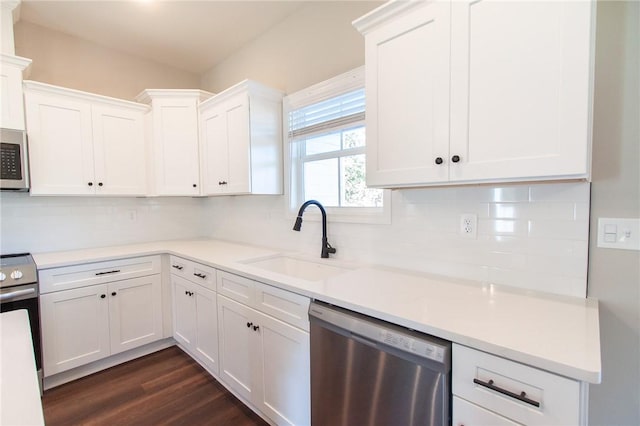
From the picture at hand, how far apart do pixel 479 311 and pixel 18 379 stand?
1376 mm

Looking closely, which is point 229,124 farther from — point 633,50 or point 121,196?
point 633,50

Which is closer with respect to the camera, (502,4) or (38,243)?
(502,4)

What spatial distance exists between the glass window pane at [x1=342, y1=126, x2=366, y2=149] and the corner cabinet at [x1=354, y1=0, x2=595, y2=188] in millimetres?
525

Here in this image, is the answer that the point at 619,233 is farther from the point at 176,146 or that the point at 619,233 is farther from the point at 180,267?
the point at 176,146

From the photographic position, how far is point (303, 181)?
2.42 m

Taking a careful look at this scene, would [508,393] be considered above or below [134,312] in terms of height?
above

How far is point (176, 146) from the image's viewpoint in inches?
110

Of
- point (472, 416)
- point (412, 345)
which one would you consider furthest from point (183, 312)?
point (472, 416)

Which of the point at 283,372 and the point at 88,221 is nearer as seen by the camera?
the point at 283,372

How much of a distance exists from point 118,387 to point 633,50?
336cm

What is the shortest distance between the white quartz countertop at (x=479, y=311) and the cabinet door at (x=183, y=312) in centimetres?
75

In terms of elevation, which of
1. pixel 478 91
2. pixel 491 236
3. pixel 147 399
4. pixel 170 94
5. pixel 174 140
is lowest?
pixel 147 399

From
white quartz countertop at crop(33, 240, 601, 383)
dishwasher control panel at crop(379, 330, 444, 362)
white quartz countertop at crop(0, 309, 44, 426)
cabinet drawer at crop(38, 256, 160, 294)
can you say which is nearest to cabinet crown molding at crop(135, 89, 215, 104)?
cabinet drawer at crop(38, 256, 160, 294)

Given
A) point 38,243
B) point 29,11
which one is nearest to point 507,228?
point 38,243
